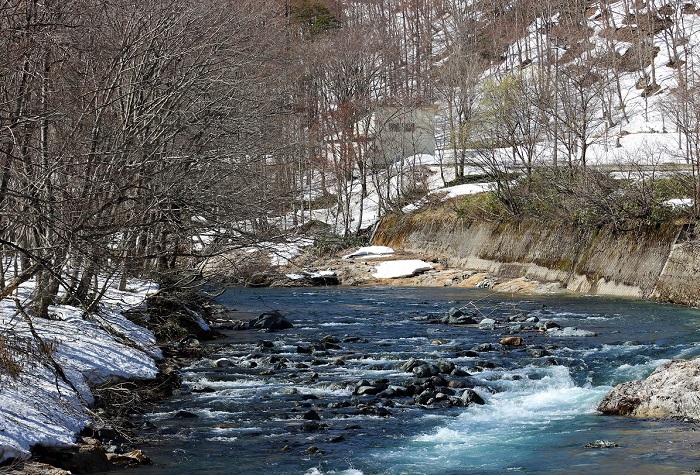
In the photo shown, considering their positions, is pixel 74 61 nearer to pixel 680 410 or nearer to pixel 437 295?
pixel 680 410

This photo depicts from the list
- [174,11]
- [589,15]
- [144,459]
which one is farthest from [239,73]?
[589,15]

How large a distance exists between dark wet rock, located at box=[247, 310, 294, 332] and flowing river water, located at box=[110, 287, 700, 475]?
0.36 m

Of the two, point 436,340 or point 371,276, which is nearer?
point 436,340

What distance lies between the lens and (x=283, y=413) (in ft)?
36.8

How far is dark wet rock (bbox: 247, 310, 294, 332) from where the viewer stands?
19781 millimetres

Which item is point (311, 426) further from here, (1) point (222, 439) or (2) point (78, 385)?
(2) point (78, 385)

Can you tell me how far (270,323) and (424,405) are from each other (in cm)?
871

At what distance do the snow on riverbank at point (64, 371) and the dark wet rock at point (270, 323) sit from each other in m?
5.48

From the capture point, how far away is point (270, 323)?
1991 centimetres

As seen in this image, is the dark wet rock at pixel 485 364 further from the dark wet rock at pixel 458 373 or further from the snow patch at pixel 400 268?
the snow patch at pixel 400 268

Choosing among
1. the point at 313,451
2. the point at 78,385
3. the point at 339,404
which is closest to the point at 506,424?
the point at 339,404

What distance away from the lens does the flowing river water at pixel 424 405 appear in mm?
9000

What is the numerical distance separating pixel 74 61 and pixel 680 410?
957cm

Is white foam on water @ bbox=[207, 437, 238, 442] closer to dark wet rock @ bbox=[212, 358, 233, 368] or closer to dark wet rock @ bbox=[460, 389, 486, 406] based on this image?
dark wet rock @ bbox=[460, 389, 486, 406]
